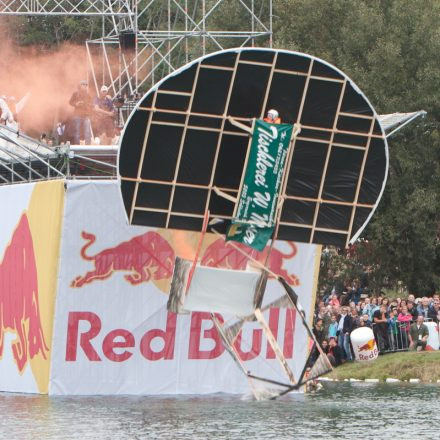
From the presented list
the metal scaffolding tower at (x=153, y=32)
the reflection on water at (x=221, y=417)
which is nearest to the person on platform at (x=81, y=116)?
the metal scaffolding tower at (x=153, y=32)

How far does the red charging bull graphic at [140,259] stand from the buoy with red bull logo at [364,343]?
1006 cm

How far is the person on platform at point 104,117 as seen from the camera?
38.9 meters

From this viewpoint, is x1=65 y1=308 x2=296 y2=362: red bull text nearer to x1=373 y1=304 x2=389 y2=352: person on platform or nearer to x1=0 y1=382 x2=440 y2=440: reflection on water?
x1=0 y1=382 x2=440 y2=440: reflection on water

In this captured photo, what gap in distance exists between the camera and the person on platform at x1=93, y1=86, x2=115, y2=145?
38875mm

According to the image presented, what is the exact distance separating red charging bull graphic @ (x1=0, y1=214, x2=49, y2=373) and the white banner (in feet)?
2.97

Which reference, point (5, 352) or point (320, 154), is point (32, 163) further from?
point (320, 154)

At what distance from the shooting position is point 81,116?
38250mm

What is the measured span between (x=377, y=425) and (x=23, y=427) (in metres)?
6.20

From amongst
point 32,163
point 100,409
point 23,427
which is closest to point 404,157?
point 32,163

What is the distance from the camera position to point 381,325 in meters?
43.9

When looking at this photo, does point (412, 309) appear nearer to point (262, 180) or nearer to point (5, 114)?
point (5, 114)

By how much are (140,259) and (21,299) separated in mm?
2863

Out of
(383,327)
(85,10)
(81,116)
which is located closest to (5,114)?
(81,116)

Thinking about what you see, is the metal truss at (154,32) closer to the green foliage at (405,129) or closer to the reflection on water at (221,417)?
the green foliage at (405,129)
